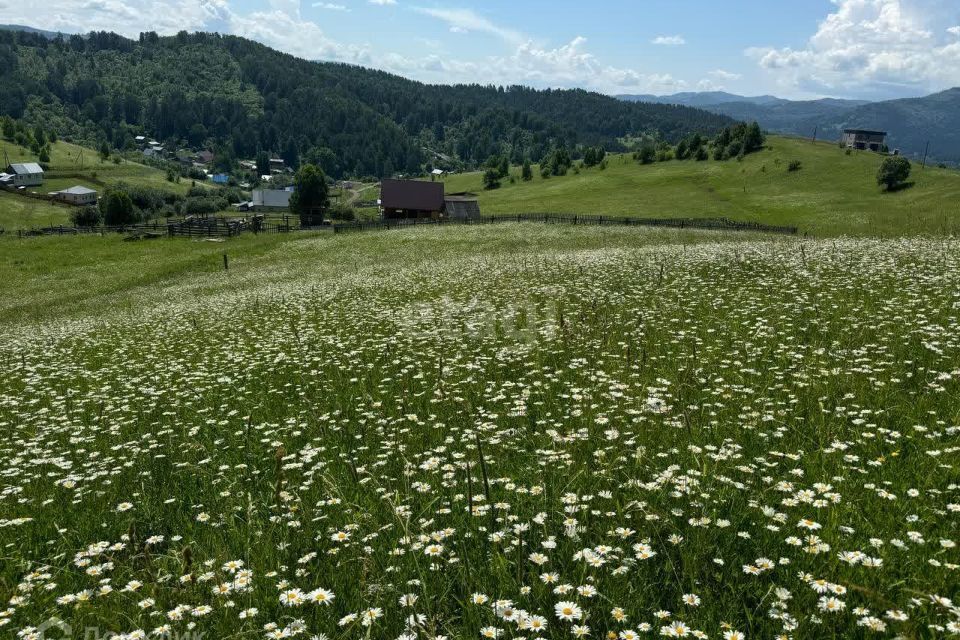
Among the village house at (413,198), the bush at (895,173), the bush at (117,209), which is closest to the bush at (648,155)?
the bush at (895,173)

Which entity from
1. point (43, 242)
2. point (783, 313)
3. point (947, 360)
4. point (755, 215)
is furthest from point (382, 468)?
point (755, 215)

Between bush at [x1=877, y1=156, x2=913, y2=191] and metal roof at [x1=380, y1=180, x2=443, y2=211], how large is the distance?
251ft

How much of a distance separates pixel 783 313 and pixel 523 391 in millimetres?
7538

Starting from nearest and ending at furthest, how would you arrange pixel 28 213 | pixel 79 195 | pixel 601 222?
pixel 601 222
pixel 28 213
pixel 79 195

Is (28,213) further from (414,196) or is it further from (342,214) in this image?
(414,196)

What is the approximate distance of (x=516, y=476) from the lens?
19.0 ft

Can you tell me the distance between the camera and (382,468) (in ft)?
21.2

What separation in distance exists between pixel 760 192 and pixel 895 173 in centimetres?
2027

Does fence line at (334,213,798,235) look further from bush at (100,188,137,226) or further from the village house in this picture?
bush at (100,188,137,226)

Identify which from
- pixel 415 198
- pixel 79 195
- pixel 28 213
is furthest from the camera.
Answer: pixel 79 195

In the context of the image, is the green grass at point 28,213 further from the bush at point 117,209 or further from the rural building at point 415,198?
the rural building at point 415,198

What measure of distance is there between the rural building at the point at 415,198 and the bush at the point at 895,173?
76408 mm
